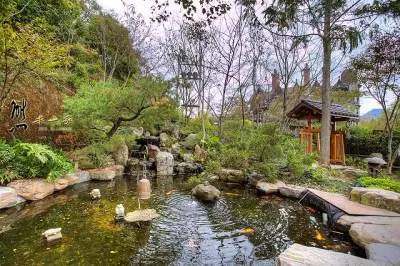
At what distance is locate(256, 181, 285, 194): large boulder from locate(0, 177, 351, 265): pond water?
48 centimetres

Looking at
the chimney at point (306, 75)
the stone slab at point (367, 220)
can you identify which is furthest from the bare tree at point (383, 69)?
the stone slab at point (367, 220)

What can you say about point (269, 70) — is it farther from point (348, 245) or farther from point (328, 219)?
point (348, 245)

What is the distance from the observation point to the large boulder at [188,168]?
12.6 m

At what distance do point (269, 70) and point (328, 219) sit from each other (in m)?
13.0

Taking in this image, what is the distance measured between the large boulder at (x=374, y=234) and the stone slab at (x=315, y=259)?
1.17m

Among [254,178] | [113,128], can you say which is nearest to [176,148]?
[113,128]

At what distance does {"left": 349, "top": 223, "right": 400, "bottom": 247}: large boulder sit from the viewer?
4602 millimetres

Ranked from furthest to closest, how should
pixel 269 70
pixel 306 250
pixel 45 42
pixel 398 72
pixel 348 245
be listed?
pixel 269 70 < pixel 398 72 < pixel 45 42 < pixel 348 245 < pixel 306 250

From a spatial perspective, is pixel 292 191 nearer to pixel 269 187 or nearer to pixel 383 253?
pixel 269 187

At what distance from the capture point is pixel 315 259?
3.60 metres

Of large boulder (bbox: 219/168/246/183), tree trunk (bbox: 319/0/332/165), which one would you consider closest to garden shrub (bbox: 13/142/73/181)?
large boulder (bbox: 219/168/246/183)

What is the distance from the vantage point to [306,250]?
153 inches

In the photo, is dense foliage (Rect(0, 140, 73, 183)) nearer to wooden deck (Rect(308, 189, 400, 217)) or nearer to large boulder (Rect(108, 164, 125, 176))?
large boulder (Rect(108, 164, 125, 176))

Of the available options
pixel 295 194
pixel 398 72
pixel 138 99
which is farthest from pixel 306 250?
pixel 398 72
